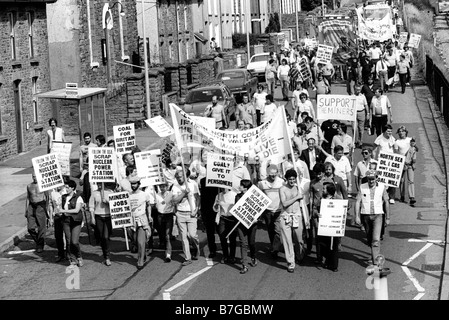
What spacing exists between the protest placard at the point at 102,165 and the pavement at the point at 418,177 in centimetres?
283

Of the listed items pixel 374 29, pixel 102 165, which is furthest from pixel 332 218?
pixel 374 29

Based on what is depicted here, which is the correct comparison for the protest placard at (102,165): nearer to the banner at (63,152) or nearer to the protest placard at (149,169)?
the protest placard at (149,169)

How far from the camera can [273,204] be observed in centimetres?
1919

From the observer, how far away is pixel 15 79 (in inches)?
1394

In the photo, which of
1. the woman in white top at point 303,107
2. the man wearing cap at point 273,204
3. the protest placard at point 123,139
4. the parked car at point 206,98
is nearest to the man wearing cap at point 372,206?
the man wearing cap at point 273,204

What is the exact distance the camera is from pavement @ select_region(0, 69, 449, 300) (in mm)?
22719

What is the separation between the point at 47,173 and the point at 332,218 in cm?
584

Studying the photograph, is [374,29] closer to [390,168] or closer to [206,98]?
[206,98]

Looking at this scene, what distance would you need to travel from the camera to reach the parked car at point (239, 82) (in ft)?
133

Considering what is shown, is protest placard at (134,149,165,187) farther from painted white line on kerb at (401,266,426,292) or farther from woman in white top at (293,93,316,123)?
woman in white top at (293,93,316,123)

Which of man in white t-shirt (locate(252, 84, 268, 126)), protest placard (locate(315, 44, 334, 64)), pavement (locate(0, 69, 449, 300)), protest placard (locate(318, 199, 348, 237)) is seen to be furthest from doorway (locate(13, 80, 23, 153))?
protest placard (locate(318, 199, 348, 237))

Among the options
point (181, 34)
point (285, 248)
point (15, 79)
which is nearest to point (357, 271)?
Result: point (285, 248)
